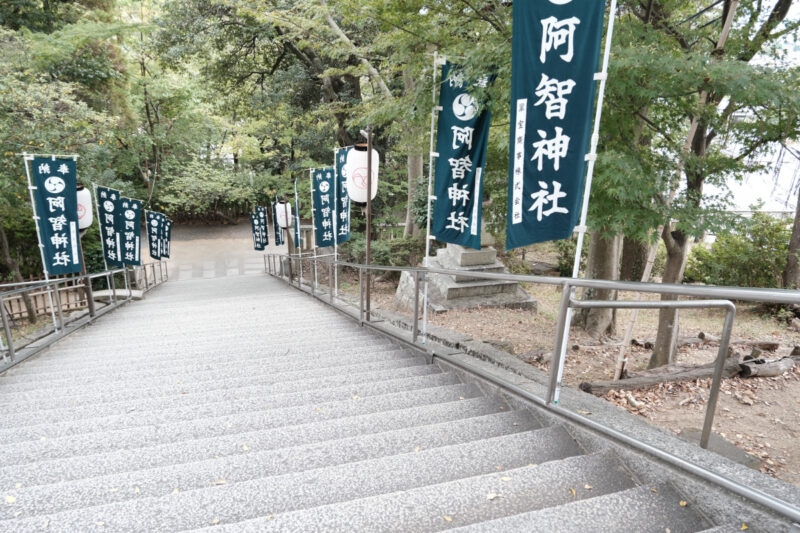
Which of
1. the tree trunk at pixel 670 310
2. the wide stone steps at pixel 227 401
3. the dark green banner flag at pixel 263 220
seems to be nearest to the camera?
the wide stone steps at pixel 227 401

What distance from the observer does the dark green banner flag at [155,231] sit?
17.3 metres

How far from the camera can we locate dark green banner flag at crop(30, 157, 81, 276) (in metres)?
6.62

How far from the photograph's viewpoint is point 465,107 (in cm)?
492

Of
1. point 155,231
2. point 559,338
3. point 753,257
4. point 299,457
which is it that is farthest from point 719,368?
point 155,231

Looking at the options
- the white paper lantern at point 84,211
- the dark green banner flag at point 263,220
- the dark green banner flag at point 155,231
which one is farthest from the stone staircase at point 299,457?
the dark green banner flag at point 263,220

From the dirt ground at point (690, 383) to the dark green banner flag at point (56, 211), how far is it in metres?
6.56

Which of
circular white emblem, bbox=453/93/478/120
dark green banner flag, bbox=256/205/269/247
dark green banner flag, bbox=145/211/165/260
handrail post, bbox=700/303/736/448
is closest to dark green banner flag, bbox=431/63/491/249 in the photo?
circular white emblem, bbox=453/93/478/120

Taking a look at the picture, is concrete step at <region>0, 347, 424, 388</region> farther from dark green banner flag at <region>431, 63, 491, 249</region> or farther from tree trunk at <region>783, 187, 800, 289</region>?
tree trunk at <region>783, 187, 800, 289</region>

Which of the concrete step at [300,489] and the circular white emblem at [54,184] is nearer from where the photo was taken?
the concrete step at [300,489]

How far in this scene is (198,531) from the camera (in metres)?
1.61

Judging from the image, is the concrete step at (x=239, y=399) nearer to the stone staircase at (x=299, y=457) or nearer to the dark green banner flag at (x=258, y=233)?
the stone staircase at (x=299, y=457)

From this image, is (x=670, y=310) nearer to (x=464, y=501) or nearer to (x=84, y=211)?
(x=464, y=501)

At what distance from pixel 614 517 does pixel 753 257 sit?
12407 mm

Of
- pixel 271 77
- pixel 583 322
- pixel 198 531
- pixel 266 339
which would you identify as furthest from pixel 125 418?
pixel 271 77
